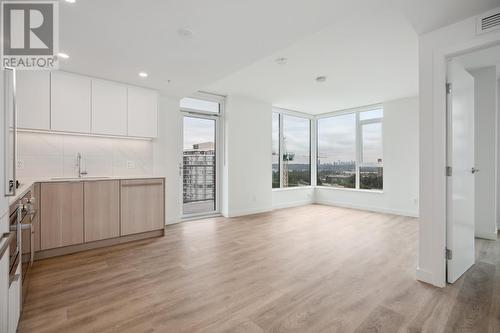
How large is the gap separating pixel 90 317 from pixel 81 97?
9.39 feet

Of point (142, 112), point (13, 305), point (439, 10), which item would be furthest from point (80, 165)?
point (439, 10)

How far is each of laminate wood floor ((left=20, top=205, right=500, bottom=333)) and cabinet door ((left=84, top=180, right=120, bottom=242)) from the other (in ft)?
0.80

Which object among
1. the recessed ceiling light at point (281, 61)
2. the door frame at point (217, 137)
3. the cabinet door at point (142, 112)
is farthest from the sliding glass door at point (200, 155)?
the recessed ceiling light at point (281, 61)

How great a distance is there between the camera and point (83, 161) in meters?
3.59

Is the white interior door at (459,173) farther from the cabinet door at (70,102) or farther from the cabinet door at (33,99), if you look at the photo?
the cabinet door at (33,99)

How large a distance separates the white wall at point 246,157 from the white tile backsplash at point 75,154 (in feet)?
5.55

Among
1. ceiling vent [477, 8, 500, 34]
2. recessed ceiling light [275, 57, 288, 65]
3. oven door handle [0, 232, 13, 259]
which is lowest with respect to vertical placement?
oven door handle [0, 232, 13, 259]

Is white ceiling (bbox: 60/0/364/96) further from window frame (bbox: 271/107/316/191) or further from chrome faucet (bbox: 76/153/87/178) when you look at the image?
window frame (bbox: 271/107/316/191)

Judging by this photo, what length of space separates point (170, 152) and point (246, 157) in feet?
5.62

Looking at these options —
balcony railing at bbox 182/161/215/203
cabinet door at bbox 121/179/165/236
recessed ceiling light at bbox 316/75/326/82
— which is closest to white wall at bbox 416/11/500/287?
recessed ceiling light at bbox 316/75/326/82

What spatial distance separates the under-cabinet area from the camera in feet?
9.16

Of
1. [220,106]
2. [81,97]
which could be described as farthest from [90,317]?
[220,106]

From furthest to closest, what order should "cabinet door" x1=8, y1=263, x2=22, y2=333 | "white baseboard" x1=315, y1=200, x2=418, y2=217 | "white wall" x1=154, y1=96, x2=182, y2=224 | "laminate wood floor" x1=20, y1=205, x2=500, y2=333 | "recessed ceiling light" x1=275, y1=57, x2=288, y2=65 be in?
"white baseboard" x1=315, y1=200, x2=418, y2=217
"white wall" x1=154, y1=96, x2=182, y2=224
"recessed ceiling light" x1=275, y1=57, x2=288, y2=65
"laminate wood floor" x1=20, y1=205, x2=500, y2=333
"cabinet door" x1=8, y1=263, x2=22, y2=333

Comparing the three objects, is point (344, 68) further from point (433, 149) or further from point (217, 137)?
point (217, 137)
